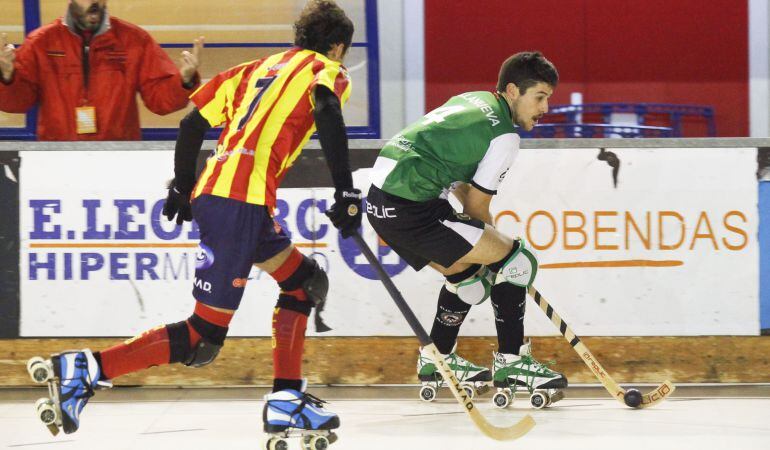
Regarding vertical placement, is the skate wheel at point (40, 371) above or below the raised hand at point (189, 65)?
below

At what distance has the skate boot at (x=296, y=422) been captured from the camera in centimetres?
416

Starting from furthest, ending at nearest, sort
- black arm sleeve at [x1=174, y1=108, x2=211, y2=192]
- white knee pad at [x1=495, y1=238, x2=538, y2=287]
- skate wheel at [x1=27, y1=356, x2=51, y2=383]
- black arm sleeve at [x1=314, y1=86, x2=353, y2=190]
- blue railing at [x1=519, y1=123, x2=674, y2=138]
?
blue railing at [x1=519, y1=123, x2=674, y2=138]
white knee pad at [x1=495, y1=238, x2=538, y2=287]
black arm sleeve at [x1=174, y1=108, x2=211, y2=192]
black arm sleeve at [x1=314, y1=86, x2=353, y2=190]
skate wheel at [x1=27, y1=356, x2=51, y2=383]

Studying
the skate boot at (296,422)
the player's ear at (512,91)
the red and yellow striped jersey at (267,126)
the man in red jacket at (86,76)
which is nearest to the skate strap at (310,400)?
the skate boot at (296,422)

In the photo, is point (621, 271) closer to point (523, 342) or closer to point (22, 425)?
point (523, 342)

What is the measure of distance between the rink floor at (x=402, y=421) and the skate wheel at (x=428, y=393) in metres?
0.03

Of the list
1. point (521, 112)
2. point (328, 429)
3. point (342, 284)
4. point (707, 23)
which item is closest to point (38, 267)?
point (342, 284)

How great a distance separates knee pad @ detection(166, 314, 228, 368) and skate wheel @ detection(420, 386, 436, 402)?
1.44 meters

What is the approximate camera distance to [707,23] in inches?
343

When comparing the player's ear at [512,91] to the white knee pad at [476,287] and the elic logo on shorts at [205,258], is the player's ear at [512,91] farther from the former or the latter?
the elic logo on shorts at [205,258]

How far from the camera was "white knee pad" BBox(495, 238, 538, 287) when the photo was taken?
16.0ft

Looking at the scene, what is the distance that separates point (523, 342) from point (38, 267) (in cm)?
230

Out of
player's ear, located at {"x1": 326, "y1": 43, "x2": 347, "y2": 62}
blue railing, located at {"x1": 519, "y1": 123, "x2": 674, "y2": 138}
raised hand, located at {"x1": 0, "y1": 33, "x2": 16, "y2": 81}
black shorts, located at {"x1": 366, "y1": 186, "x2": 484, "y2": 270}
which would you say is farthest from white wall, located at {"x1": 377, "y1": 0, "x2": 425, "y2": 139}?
player's ear, located at {"x1": 326, "y1": 43, "x2": 347, "y2": 62}

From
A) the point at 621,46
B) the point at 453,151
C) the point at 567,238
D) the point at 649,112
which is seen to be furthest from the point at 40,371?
the point at 621,46

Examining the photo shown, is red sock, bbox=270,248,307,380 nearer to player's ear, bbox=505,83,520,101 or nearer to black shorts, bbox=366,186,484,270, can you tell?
black shorts, bbox=366,186,484,270
